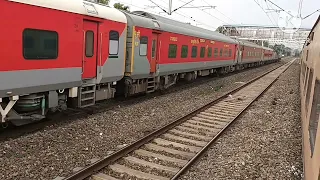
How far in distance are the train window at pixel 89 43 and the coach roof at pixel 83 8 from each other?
57 cm

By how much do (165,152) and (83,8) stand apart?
4.58 m

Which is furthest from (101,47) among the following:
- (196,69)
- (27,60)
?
(196,69)

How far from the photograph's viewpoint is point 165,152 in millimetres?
6883

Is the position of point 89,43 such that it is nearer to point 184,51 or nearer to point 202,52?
point 184,51

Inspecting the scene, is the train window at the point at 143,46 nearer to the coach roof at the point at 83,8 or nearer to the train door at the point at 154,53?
the train door at the point at 154,53

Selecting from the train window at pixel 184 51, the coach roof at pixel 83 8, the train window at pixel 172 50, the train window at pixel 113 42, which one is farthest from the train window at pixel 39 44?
the train window at pixel 184 51

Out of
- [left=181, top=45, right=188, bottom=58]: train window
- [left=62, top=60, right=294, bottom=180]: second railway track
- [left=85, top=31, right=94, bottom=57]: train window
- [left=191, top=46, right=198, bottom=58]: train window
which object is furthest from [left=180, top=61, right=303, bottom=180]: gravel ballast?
[left=191, top=46, right=198, bottom=58]: train window

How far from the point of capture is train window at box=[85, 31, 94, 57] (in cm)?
890

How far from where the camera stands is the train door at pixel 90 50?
8.79 meters

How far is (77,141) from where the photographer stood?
23.4ft

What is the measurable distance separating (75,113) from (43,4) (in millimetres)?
3757

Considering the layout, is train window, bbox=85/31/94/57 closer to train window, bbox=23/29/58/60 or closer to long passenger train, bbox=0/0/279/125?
long passenger train, bbox=0/0/279/125

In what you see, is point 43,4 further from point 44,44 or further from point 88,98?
point 88,98

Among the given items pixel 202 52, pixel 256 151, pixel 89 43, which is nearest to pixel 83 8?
pixel 89 43
